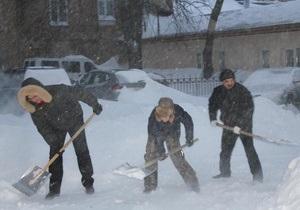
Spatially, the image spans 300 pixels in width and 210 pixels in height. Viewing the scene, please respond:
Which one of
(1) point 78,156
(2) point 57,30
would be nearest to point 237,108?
(1) point 78,156

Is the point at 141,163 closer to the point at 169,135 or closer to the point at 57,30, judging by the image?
the point at 169,135

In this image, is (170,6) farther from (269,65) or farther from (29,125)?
(29,125)

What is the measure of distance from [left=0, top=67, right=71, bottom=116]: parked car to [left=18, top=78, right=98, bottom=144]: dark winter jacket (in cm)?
568

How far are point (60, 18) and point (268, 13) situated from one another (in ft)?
32.7

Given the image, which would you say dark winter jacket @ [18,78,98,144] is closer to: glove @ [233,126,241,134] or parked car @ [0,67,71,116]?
glove @ [233,126,241,134]

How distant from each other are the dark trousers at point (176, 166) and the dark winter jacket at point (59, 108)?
83 centimetres

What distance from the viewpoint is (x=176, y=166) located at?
6.94 metres

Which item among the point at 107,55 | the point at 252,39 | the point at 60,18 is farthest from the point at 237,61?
the point at 60,18

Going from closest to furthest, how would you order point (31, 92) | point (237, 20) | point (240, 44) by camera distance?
point (31, 92)
point (240, 44)
point (237, 20)

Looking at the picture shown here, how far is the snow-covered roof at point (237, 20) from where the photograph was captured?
2658 cm

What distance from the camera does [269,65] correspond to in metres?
27.6

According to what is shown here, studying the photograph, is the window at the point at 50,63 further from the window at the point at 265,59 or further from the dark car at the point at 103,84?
the window at the point at 265,59

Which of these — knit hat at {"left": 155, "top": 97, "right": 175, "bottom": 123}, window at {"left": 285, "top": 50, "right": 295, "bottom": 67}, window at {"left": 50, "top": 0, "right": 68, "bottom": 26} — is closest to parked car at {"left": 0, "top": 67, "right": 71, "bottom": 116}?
knit hat at {"left": 155, "top": 97, "right": 175, "bottom": 123}

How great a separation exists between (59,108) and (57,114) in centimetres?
7
